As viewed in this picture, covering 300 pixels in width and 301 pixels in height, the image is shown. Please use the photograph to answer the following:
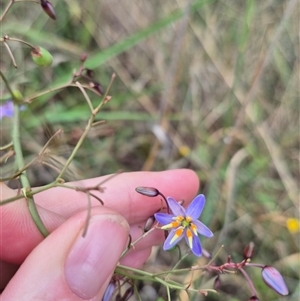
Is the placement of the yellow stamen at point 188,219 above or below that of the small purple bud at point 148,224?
below

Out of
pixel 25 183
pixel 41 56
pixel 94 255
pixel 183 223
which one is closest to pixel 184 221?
pixel 183 223

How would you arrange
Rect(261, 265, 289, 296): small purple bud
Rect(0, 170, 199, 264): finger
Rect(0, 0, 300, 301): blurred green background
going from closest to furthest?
Rect(261, 265, 289, 296): small purple bud → Rect(0, 170, 199, 264): finger → Rect(0, 0, 300, 301): blurred green background

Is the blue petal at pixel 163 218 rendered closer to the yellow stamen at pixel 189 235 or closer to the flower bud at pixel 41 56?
the yellow stamen at pixel 189 235

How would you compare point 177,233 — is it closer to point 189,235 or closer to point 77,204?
point 189,235

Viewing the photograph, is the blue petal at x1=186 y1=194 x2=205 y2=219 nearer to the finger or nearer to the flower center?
the flower center

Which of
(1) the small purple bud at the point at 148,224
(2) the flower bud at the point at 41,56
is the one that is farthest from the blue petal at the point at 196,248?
(2) the flower bud at the point at 41,56

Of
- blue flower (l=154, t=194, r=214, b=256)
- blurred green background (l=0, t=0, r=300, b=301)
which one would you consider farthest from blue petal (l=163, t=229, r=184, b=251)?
blurred green background (l=0, t=0, r=300, b=301)
